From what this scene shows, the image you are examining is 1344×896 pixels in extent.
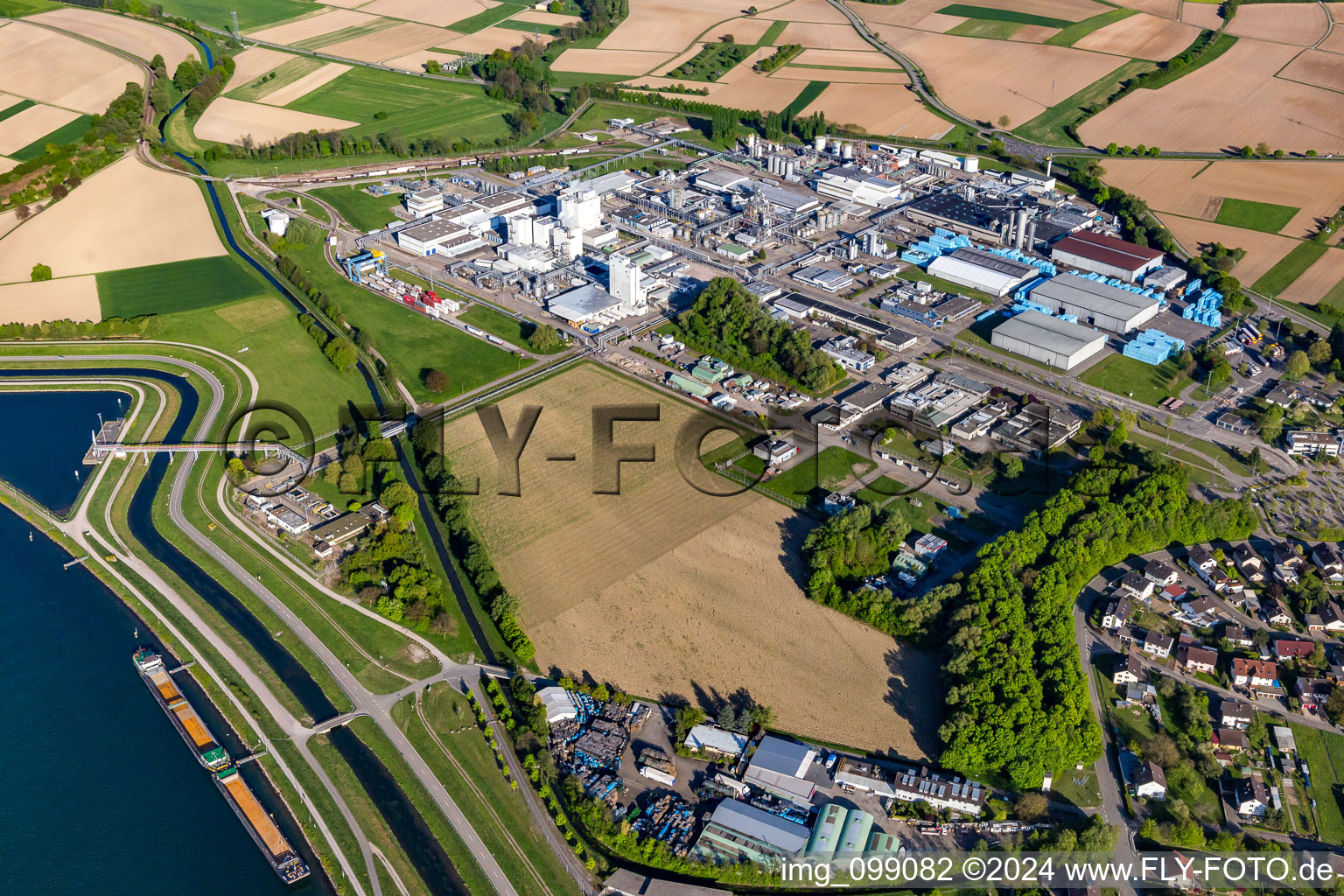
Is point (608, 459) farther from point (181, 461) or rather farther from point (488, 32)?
point (488, 32)

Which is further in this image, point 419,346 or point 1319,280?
point 1319,280

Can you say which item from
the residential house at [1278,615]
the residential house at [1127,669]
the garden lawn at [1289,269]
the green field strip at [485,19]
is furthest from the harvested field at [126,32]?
the residential house at [1278,615]

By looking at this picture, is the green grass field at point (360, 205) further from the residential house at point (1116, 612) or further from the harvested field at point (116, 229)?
the residential house at point (1116, 612)

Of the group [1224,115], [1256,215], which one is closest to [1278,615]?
[1256,215]

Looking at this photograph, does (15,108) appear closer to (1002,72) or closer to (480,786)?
(480,786)

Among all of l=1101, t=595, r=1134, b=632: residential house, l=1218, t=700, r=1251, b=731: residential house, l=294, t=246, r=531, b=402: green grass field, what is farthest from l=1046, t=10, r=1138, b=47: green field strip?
l=1218, t=700, r=1251, b=731: residential house

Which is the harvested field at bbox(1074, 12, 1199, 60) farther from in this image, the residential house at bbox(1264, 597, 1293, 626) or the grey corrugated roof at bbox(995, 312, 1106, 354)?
the residential house at bbox(1264, 597, 1293, 626)

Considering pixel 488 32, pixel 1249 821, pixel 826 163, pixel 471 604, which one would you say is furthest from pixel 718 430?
pixel 488 32
